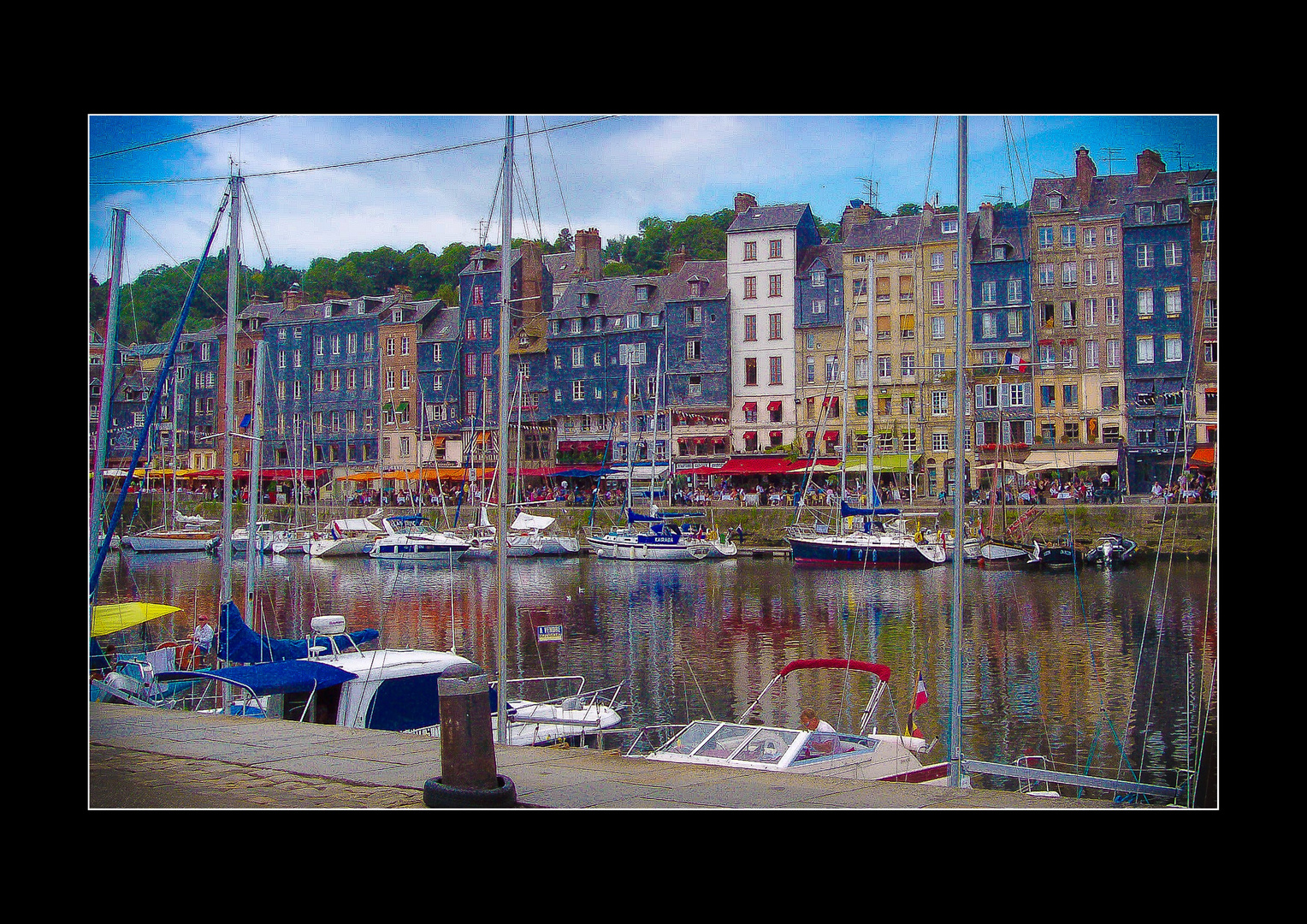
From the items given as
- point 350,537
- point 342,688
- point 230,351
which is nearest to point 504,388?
point 342,688

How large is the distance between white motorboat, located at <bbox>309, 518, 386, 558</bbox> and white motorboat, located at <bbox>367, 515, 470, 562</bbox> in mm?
531

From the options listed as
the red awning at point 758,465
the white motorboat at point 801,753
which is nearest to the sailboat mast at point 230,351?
the white motorboat at point 801,753

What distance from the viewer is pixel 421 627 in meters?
19.8

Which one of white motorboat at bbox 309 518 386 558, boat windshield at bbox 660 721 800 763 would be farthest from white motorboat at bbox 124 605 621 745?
white motorboat at bbox 309 518 386 558

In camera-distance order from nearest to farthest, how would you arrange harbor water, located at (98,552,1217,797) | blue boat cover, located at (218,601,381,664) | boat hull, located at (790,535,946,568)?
blue boat cover, located at (218,601,381,664), harbor water, located at (98,552,1217,797), boat hull, located at (790,535,946,568)

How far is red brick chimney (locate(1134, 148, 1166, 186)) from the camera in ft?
24.1

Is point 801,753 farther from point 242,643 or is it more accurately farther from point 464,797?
point 242,643

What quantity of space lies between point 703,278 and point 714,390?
8.31m

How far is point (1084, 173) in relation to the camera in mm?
10133

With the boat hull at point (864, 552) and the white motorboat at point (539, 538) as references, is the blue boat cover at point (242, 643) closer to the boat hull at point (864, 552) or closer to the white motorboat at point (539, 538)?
the boat hull at point (864, 552)

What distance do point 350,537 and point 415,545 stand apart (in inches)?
91.5

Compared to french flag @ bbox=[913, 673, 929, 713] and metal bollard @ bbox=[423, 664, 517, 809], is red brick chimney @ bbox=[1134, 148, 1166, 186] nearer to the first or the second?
french flag @ bbox=[913, 673, 929, 713]
